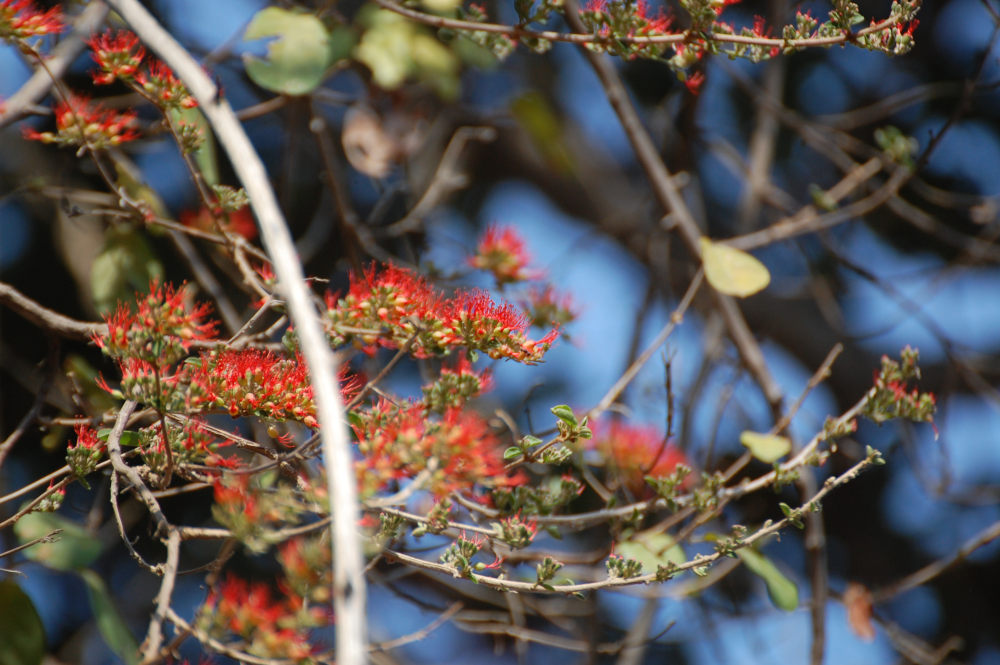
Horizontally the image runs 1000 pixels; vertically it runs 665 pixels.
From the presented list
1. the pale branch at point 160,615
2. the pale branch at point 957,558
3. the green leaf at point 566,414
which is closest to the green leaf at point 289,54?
the green leaf at point 566,414

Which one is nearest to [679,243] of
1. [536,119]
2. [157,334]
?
[536,119]

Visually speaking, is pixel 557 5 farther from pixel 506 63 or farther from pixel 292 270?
pixel 506 63

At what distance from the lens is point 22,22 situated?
115 cm

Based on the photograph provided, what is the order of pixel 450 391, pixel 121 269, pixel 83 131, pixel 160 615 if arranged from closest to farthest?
pixel 160 615
pixel 450 391
pixel 83 131
pixel 121 269

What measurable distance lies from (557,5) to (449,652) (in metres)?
→ 2.33

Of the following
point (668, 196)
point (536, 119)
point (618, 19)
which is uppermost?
point (536, 119)

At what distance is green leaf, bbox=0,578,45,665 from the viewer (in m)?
0.92

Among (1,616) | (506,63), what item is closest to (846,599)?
(1,616)

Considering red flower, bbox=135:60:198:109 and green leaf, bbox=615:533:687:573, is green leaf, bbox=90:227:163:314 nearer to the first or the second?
red flower, bbox=135:60:198:109

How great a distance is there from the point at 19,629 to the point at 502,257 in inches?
40.5

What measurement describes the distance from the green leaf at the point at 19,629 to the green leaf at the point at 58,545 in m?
0.04

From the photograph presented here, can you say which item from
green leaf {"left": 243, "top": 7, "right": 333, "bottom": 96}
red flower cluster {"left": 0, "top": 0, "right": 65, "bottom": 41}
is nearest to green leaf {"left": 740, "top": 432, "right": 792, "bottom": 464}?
green leaf {"left": 243, "top": 7, "right": 333, "bottom": 96}

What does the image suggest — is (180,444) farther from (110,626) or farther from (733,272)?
(733,272)

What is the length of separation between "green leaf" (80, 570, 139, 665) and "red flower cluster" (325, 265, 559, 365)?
1.24 ft
